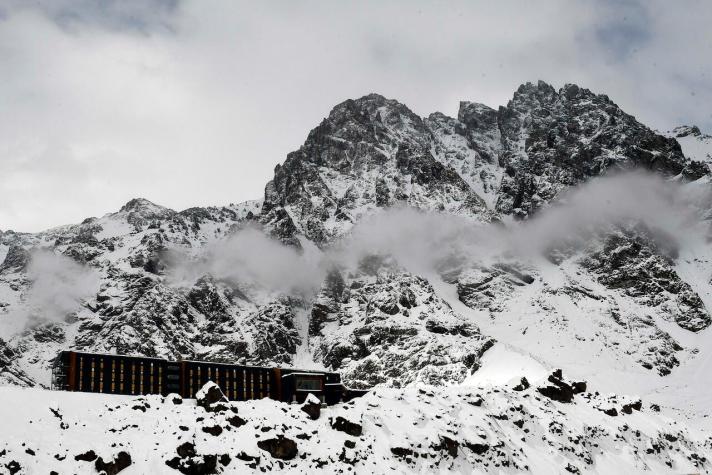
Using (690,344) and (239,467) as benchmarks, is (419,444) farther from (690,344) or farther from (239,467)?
(690,344)

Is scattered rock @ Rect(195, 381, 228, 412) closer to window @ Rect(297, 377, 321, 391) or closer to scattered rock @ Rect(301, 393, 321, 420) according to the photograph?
scattered rock @ Rect(301, 393, 321, 420)

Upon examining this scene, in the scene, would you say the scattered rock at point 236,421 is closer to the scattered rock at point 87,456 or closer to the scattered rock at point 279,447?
the scattered rock at point 279,447

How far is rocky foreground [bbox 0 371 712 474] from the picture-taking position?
57.8 meters

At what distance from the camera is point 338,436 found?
69188 mm

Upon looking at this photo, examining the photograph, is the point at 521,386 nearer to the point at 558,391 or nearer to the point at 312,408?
the point at 558,391

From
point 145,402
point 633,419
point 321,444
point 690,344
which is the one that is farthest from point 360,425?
point 690,344

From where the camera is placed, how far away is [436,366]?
183 meters

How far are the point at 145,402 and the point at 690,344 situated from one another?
573 feet

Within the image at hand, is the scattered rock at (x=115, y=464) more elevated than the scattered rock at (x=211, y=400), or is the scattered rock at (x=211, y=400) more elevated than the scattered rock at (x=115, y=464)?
the scattered rock at (x=211, y=400)

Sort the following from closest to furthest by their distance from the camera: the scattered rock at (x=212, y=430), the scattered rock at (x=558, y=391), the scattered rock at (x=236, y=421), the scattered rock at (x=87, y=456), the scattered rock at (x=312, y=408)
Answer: the scattered rock at (x=87, y=456)
the scattered rock at (x=212, y=430)
the scattered rock at (x=236, y=421)
the scattered rock at (x=312, y=408)
the scattered rock at (x=558, y=391)

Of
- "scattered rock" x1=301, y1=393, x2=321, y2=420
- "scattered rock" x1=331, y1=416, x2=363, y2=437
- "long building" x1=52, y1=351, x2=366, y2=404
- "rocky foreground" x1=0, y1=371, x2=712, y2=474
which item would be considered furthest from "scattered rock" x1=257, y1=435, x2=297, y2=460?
"long building" x1=52, y1=351, x2=366, y2=404

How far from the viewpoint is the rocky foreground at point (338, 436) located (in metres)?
57.8

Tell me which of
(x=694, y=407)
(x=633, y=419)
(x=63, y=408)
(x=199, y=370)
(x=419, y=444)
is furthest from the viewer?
(x=694, y=407)

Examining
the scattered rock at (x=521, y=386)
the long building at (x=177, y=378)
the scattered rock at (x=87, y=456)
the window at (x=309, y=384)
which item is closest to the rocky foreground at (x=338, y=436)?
the scattered rock at (x=87, y=456)
